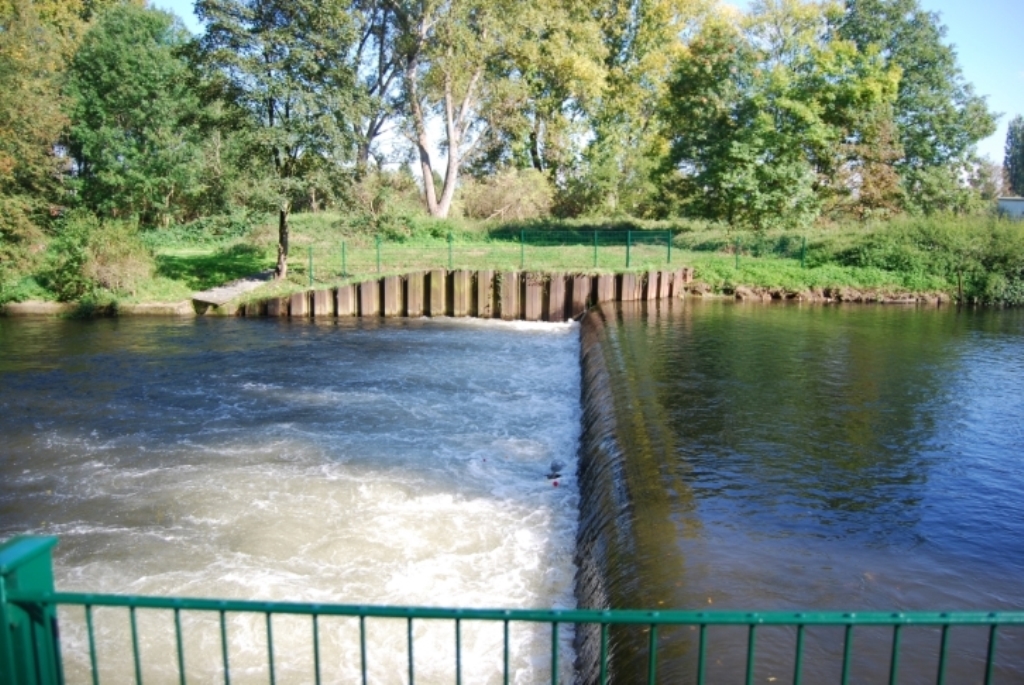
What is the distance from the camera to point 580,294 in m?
23.8

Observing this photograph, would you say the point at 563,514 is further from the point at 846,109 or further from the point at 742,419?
the point at 846,109

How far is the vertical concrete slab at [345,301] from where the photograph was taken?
2436cm

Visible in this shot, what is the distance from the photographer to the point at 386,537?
8719mm

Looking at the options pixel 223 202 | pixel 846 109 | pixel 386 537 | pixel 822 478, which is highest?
pixel 846 109

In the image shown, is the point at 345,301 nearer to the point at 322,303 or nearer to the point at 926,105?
the point at 322,303

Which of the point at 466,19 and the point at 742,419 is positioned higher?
the point at 466,19

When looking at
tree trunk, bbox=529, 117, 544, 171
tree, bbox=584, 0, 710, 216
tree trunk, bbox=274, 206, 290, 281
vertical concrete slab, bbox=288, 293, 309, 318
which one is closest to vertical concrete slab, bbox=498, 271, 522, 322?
vertical concrete slab, bbox=288, 293, 309, 318

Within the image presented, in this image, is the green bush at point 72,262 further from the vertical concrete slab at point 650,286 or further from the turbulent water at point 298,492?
the vertical concrete slab at point 650,286

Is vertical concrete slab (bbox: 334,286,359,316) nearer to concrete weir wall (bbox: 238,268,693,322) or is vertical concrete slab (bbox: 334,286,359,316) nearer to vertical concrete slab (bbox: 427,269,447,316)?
concrete weir wall (bbox: 238,268,693,322)

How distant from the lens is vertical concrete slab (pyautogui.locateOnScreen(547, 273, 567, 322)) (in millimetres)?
23828

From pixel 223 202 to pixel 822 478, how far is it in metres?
30.3

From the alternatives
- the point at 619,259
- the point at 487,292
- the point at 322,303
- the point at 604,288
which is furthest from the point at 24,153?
the point at 619,259

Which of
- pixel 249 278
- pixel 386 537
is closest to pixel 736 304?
pixel 249 278

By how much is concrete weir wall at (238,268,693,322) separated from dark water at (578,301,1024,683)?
7.99 meters
